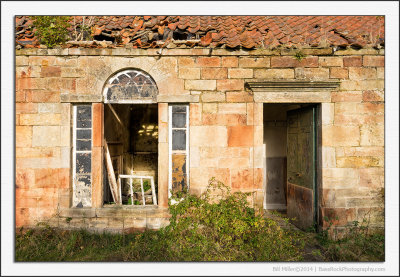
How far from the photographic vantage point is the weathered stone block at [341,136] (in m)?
4.44

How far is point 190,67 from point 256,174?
93.8 inches

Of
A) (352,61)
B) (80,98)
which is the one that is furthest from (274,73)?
(80,98)

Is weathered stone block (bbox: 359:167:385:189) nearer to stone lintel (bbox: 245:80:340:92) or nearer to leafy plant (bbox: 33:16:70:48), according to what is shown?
stone lintel (bbox: 245:80:340:92)

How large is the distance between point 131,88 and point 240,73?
212cm

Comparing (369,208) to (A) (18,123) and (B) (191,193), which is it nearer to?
(B) (191,193)

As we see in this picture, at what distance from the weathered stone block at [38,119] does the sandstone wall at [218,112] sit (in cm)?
2

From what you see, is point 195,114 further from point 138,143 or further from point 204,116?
point 138,143

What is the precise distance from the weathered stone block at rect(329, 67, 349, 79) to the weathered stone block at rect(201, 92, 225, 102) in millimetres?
2114

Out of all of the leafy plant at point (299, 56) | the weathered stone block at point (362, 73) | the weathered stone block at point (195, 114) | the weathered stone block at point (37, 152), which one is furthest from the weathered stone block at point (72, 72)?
the weathered stone block at point (362, 73)

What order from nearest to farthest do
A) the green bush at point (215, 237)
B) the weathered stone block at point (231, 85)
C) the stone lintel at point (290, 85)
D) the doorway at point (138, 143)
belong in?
1. the green bush at point (215, 237)
2. the stone lintel at point (290, 85)
3. the weathered stone block at point (231, 85)
4. the doorway at point (138, 143)

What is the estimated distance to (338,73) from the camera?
445 cm

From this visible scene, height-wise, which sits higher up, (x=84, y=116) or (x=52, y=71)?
(x=52, y=71)

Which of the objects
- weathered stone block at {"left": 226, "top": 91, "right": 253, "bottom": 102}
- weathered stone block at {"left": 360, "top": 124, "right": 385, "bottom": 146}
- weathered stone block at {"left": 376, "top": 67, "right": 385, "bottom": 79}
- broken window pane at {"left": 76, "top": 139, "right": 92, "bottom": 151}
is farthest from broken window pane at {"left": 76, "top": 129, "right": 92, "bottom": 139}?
weathered stone block at {"left": 376, "top": 67, "right": 385, "bottom": 79}

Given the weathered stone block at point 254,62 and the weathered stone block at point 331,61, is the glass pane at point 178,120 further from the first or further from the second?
the weathered stone block at point 331,61
